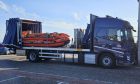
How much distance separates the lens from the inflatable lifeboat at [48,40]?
19531 mm

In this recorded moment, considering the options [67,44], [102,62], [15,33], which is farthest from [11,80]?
[15,33]

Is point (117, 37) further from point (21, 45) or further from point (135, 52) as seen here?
point (21, 45)

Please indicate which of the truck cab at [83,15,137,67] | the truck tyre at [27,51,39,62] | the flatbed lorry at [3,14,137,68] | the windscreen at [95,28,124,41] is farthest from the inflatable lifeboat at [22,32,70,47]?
the windscreen at [95,28,124,41]

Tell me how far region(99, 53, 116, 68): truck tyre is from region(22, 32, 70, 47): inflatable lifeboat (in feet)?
10.7

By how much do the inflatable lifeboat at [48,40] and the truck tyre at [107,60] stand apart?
325 centimetres

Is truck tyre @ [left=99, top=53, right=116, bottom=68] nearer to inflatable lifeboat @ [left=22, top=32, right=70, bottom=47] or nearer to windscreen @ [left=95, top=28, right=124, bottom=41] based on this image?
windscreen @ [left=95, top=28, right=124, bottom=41]

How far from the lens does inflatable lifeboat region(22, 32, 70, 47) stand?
1953 cm

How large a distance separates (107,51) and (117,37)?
1039 mm

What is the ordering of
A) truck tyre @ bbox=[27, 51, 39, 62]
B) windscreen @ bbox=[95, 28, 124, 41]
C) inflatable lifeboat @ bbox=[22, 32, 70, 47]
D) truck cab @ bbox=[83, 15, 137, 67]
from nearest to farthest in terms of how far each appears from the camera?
truck cab @ bbox=[83, 15, 137, 67]
windscreen @ bbox=[95, 28, 124, 41]
inflatable lifeboat @ bbox=[22, 32, 70, 47]
truck tyre @ bbox=[27, 51, 39, 62]

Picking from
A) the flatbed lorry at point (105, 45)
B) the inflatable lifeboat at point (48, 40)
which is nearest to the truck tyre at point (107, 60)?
the flatbed lorry at point (105, 45)

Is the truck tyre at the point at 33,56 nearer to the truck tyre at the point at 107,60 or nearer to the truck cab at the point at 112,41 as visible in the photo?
the truck cab at the point at 112,41

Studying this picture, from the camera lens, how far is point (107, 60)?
1719 centimetres

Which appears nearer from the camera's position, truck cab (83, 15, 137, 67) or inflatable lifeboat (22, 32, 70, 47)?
truck cab (83, 15, 137, 67)

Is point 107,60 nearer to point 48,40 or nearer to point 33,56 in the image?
point 48,40
